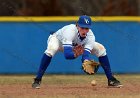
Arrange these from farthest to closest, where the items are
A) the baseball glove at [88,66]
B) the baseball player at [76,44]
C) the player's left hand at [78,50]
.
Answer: the player's left hand at [78,50] < the baseball player at [76,44] < the baseball glove at [88,66]

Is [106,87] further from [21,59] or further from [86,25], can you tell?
[21,59]

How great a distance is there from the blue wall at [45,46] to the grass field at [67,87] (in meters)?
0.29

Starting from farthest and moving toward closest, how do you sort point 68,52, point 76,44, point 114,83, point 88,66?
point 114,83 → point 76,44 → point 68,52 → point 88,66

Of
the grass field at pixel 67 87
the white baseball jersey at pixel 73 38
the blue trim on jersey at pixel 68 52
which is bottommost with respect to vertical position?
the grass field at pixel 67 87

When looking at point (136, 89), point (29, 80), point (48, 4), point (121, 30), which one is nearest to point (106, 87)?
point (136, 89)

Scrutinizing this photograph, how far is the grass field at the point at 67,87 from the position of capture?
987 centimetres

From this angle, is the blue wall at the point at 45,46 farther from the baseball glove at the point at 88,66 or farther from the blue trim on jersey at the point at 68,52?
the baseball glove at the point at 88,66

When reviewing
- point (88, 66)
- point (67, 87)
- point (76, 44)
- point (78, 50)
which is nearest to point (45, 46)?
point (67, 87)

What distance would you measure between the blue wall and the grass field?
0.29 meters

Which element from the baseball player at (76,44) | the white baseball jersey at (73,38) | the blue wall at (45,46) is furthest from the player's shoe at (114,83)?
the blue wall at (45,46)

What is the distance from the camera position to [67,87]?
37.0 feet

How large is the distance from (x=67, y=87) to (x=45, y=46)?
2.95 meters

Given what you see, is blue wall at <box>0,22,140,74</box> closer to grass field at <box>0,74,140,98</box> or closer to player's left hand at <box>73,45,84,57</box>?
grass field at <box>0,74,140,98</box>

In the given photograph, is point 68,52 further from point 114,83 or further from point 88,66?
point 114,83
